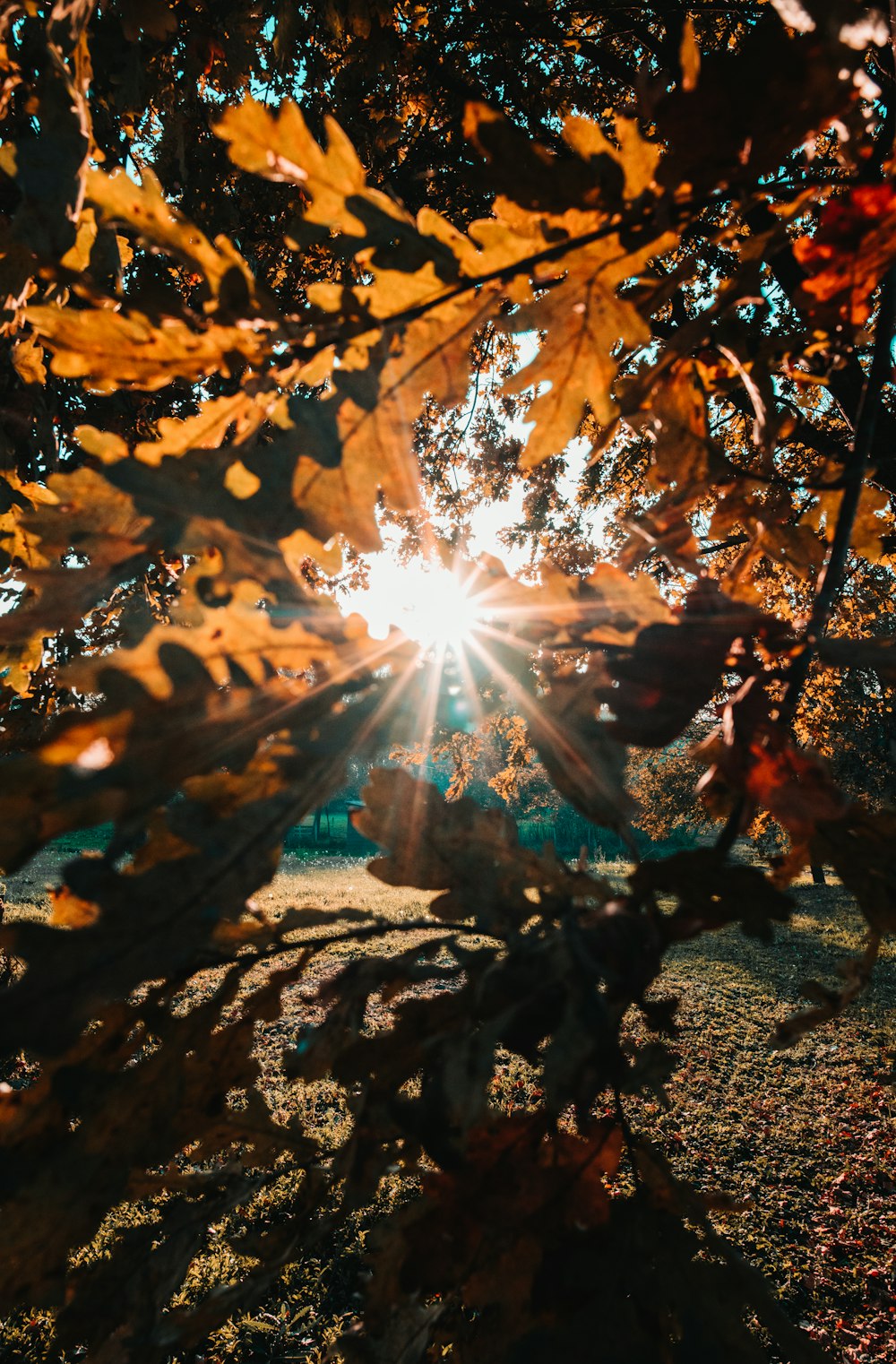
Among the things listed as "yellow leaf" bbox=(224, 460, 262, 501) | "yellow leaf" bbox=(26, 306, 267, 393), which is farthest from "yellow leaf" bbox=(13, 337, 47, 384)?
"yellow leaf" bbox=(224, 460, 262, 501)

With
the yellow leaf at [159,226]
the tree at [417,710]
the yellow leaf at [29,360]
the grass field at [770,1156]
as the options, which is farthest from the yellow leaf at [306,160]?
the grass field at [770,1156]

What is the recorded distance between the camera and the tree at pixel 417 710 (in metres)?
0.73

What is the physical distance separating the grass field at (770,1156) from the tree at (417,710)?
69 cm

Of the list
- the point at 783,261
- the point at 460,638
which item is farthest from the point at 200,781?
the point at 783,261

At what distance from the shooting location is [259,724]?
0.80m

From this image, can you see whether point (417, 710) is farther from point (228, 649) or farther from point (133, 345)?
point (133, 345)

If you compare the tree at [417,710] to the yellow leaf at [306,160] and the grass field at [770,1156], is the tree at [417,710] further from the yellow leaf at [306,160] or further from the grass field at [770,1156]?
the grass field at [770,1156]

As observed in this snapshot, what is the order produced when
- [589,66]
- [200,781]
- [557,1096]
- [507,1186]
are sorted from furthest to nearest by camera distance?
1. [589,66]
2. [507,1186]
3. [200,781]
4. [557,1096]

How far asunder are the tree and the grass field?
0.69m

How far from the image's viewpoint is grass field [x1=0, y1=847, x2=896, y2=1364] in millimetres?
4266

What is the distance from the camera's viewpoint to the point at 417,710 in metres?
0.86

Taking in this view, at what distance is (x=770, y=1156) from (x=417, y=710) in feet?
25.9

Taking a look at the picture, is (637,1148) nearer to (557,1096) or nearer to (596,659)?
(557,1096)

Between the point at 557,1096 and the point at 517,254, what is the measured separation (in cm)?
104
